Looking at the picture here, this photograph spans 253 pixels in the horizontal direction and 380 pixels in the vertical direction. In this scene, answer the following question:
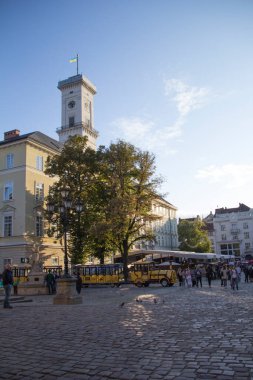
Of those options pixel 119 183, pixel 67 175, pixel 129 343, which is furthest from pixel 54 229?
pixel 129 343

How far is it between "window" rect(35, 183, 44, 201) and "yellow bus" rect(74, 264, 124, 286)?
13.2m

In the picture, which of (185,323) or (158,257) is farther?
(158,257)

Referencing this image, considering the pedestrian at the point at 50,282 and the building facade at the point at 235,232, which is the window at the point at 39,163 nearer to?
the pedestrian at the point at 50,282

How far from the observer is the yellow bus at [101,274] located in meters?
38.1

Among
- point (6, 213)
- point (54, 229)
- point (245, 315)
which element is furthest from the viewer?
point (6, 213)

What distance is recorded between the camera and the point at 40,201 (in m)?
48.4

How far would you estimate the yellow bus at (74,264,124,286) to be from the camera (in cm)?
3809

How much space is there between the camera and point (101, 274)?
3856cm

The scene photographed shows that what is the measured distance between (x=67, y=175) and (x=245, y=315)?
32413 millimetres

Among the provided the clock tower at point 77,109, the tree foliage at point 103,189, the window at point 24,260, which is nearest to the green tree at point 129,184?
the tree foliage at point 103,189

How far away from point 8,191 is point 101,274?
17509mm

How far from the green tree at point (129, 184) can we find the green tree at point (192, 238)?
175ft

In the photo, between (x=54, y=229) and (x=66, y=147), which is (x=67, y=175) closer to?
(x=66, y=147)

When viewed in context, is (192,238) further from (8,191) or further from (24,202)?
(8,191)
